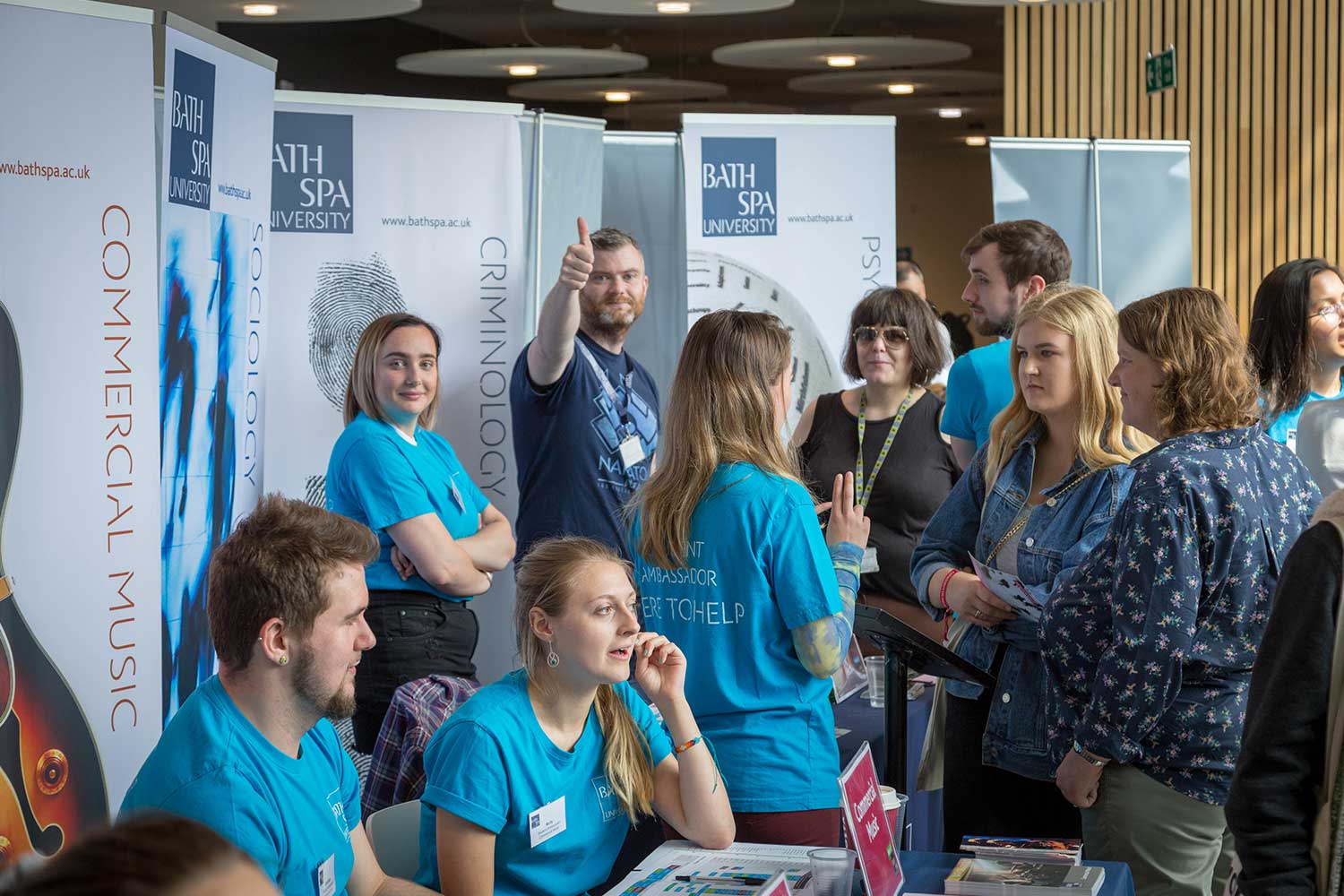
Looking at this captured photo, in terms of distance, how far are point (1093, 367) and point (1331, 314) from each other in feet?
5.29

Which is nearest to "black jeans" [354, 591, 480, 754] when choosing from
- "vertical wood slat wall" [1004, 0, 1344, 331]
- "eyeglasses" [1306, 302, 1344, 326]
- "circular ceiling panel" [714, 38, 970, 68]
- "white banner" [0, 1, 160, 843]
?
"white banner" [0, 1, 160, 843]

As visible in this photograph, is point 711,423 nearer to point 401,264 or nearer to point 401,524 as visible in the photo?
point 401,524

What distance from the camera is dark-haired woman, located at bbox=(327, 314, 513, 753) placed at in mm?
3688

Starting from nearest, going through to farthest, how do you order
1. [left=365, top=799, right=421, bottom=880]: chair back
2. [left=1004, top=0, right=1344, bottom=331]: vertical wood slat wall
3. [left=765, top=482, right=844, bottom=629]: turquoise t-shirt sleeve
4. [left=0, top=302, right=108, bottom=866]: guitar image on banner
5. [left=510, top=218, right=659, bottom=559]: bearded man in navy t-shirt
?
1. [left=365, top=799, right=421, bottom=880]: chair back
2. [left=765, top=482, right=844, bottom=629]: turquoise t-shirt sleeve
3. [left=0, top=302, right=108, bottom=866]: guitar image on banner
4. [left=510, top=218, right=659, bottom=559]: bearded man in navy t-shirt
5. [left=1004, top=0, right=1344, bottom=331]: vertical wood slat wall

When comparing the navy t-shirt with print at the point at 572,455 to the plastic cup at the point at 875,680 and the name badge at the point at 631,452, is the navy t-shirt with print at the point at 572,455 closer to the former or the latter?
the name badge at the point at 631,452

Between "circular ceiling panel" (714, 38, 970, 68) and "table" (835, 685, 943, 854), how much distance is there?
497cm

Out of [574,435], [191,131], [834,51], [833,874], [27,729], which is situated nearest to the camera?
[833,874]

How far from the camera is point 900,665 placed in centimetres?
281

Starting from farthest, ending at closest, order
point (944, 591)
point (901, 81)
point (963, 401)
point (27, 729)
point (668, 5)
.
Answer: point (901, 81) < point (668, 5) < point (963, 401) < point (944, 591) < point (27, 729)

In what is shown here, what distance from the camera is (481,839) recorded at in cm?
209

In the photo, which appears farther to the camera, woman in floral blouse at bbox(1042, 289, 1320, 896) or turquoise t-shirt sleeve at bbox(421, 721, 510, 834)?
woman in floral blouse at bbox(1042, 289, 1320, 896)

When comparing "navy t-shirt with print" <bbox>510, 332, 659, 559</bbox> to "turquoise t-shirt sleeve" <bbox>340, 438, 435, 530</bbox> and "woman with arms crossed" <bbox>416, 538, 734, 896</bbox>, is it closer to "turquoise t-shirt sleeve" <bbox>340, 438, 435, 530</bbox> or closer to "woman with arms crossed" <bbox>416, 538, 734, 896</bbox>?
"turquoise t-shirt sleeve" <bbox>340, 438, 435, 530</bbox>

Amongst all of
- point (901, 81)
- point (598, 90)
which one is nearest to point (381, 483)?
point (598, 90)

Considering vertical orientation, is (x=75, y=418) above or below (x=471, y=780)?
above
